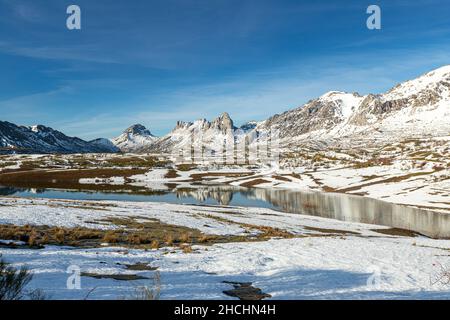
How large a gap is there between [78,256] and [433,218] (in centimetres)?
7062

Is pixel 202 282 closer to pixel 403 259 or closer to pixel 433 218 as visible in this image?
pixel 403 259

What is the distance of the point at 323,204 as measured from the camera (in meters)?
92.5

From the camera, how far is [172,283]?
17.1 m

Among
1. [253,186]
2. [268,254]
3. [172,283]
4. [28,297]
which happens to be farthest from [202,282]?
[253,186]

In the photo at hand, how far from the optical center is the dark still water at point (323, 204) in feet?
222

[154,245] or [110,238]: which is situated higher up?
[110,238]

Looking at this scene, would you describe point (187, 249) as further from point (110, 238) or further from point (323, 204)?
point (323, 204)

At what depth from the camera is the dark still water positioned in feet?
222

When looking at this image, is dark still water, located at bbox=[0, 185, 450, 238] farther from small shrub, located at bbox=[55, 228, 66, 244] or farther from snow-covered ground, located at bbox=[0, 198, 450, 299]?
small shrub, located at bbox=[55, 228, 66, 244]

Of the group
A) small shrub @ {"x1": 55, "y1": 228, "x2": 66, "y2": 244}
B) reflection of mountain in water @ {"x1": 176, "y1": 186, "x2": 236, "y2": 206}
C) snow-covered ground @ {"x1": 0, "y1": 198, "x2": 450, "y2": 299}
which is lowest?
reflection of mountain in water @ {"x1": 176, "y1": 186, "x2": 236, "y2": 206}

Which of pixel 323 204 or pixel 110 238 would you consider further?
pixel 323 204

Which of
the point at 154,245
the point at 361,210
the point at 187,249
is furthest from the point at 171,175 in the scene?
the point at 187,249

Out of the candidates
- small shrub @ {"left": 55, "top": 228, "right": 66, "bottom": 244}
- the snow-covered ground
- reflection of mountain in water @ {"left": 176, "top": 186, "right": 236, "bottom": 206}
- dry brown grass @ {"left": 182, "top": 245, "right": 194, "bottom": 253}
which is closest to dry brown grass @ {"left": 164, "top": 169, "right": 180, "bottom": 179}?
reflection of mountain in water @ {"left": 176, "top": 186, "right": 236, "bottom": 206}
